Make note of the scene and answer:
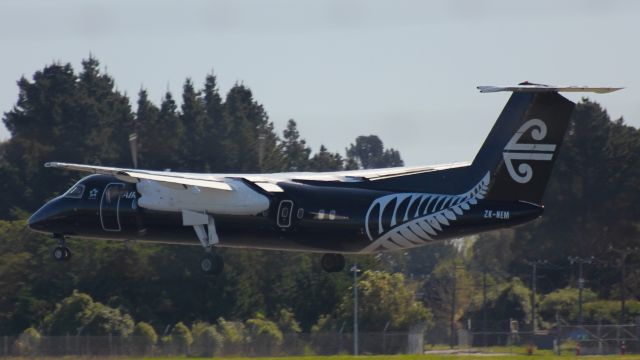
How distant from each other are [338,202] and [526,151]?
5870 mm

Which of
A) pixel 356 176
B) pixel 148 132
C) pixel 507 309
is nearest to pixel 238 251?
pixel 507 309

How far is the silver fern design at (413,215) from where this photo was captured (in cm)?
3719

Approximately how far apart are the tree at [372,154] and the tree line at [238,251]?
105 ft

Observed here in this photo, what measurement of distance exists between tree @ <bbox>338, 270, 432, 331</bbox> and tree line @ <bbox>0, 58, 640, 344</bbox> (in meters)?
0.08

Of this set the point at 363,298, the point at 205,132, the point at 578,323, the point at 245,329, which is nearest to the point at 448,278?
the point at 205,132

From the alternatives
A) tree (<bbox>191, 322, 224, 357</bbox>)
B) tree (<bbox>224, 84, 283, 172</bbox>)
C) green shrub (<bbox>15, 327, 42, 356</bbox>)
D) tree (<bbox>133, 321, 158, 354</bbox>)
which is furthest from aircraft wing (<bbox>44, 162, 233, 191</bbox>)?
tree (<bbox>224, 84, 283, 172</bbox>)

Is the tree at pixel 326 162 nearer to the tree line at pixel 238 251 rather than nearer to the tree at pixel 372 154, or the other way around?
the tree line at pixel 238 251

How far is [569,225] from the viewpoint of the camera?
80625 millimetres

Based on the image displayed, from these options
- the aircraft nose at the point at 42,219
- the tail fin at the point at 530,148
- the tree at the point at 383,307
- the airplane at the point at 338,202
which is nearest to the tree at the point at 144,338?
the airplane at the point at 338,202

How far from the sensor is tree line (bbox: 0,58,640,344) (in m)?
65.8

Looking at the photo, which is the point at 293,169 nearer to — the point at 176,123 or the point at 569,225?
the point at 176,123

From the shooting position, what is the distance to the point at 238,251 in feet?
227

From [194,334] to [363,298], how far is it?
1052 centimetres

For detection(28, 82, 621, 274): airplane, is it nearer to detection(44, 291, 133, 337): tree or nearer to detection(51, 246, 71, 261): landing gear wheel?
detection(51, 246, 71, 261): landing gear wheel
